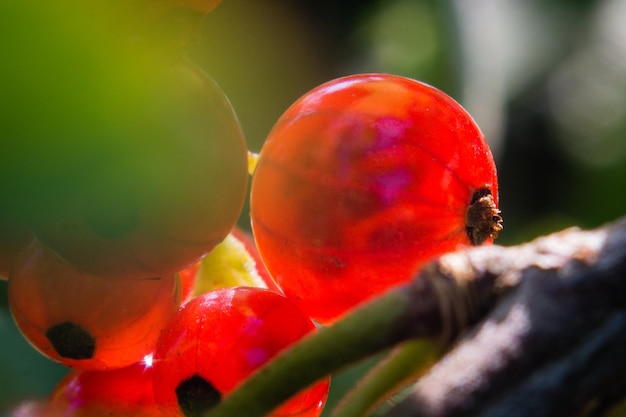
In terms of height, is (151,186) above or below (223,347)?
above

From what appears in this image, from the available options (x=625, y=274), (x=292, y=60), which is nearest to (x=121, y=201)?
(x=625, y=274)

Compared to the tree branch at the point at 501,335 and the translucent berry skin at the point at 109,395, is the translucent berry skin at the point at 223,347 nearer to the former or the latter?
the translucent berry skin at the point at 109,395

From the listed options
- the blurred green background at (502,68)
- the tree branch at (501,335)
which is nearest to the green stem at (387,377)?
the tree branch at (501,335)

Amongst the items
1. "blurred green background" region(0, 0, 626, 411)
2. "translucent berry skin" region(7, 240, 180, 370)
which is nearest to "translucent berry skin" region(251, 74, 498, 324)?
"translucent berry skin" region(7, 240, 180, 370)

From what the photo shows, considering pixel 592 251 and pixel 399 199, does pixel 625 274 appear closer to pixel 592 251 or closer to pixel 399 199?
pixel 592 251

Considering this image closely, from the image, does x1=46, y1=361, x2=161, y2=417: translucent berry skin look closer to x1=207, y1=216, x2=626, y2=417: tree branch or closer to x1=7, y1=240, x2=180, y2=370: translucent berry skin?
x1=7, y1=240, x2=180, y2=370: translucent berry skin

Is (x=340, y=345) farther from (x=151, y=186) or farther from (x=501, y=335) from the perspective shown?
(x=151, y=186)

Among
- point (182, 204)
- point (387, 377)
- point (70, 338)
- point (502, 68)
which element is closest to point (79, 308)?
point (70, 338)
